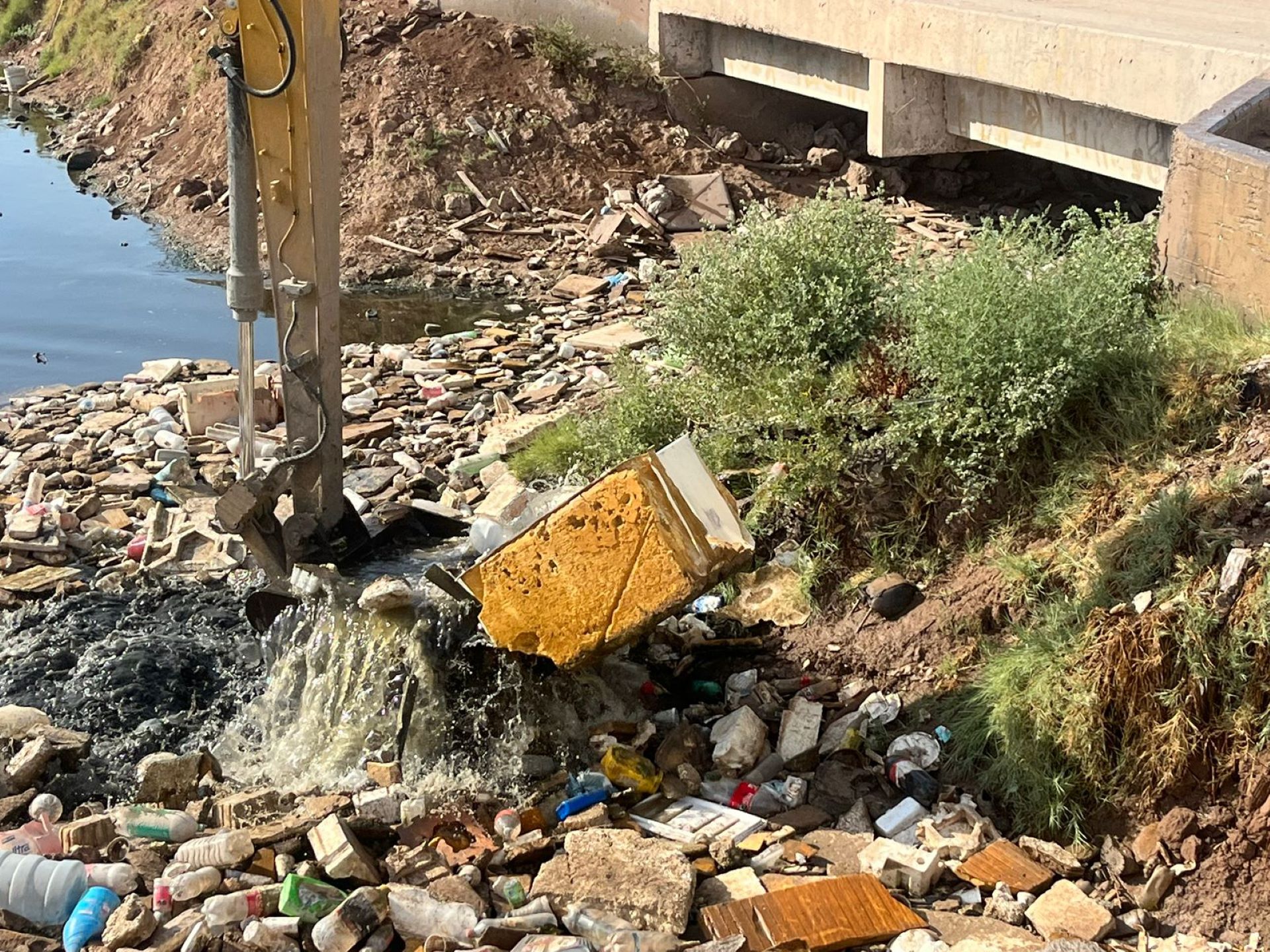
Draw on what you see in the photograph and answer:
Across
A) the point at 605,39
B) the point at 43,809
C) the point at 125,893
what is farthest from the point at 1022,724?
the point at 605,39

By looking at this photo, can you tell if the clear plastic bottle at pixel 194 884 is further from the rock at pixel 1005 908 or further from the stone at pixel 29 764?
the rock at pixel 1005 908

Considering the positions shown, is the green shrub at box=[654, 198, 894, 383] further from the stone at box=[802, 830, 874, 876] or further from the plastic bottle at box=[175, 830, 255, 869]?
the plastic bottle at box=[175, 830, 255, 869]

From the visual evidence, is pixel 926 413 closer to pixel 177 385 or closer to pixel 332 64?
pixel 332 64

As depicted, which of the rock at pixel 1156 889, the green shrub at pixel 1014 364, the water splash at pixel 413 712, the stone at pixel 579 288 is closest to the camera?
the rock at pixel 1156 889

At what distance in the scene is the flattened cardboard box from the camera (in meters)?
4.63

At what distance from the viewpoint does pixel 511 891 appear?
4312 mm

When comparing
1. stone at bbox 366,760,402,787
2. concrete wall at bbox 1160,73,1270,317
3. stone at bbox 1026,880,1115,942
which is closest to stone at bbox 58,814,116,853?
stone at bbox 366,760,402,787

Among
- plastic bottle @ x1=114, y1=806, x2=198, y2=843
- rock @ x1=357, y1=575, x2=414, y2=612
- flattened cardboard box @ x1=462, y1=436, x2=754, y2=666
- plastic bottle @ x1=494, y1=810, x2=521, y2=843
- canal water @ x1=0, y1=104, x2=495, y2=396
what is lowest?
canal water @ x1=0, y1=104, x2=495, y2=396

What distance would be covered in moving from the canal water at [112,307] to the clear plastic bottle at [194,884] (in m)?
6.69

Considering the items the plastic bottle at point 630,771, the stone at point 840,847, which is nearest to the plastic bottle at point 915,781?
the stone at point 840,847

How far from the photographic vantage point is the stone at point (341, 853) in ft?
14.4

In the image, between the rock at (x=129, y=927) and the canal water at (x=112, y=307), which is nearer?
the rock at (x=129, y=927)

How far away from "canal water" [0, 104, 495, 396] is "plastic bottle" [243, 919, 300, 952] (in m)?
7.01

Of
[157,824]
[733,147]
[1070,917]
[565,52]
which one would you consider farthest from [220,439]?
[565,52]
